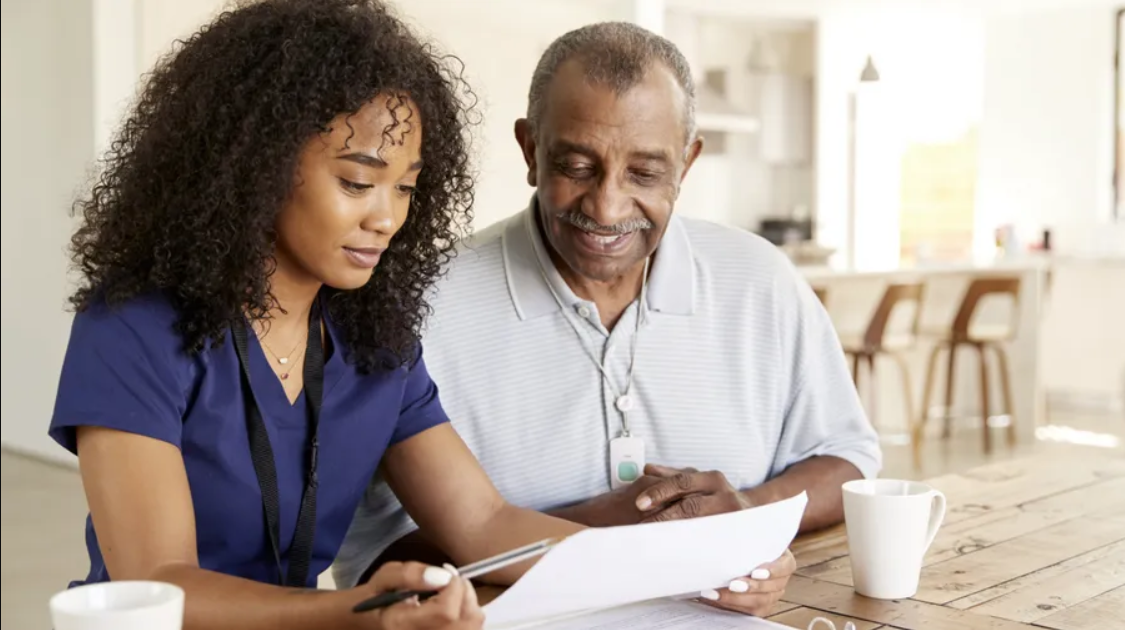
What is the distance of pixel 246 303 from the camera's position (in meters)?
1.38

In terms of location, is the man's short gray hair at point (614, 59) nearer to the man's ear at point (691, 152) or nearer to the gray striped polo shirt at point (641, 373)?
the man's ear at point (691, 152)

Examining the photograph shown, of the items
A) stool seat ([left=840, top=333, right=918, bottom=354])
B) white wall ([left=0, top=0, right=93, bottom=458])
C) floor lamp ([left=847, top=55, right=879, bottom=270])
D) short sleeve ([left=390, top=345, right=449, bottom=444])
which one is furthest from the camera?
floor lamp ([left=847, top=55, right=879, bottom=270])

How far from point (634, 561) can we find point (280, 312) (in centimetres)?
53

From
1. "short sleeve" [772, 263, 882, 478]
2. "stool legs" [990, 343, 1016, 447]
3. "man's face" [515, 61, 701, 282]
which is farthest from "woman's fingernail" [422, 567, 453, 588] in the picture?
"stool legs" [990, 343, 1016, 447]

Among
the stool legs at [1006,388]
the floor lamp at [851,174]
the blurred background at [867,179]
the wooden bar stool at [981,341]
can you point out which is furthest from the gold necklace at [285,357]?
the floor lamp at [851,174]

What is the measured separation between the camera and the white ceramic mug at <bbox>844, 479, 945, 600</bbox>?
1.37m

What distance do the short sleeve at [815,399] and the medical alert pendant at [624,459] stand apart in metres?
0.27

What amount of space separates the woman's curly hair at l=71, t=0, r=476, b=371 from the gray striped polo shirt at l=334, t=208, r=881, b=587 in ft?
1.56

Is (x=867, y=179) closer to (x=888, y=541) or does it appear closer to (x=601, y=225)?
(x=601, y=225)

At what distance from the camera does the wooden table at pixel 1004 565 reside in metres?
1.32

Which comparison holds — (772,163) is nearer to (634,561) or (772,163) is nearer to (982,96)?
(982,96)

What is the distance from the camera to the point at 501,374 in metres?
1.87

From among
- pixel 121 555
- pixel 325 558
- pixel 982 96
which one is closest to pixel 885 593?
pixel 325 558

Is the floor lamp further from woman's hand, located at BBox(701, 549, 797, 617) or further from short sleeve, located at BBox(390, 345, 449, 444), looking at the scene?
woman's hand, located at BBox(701, 549, 797, 617)
